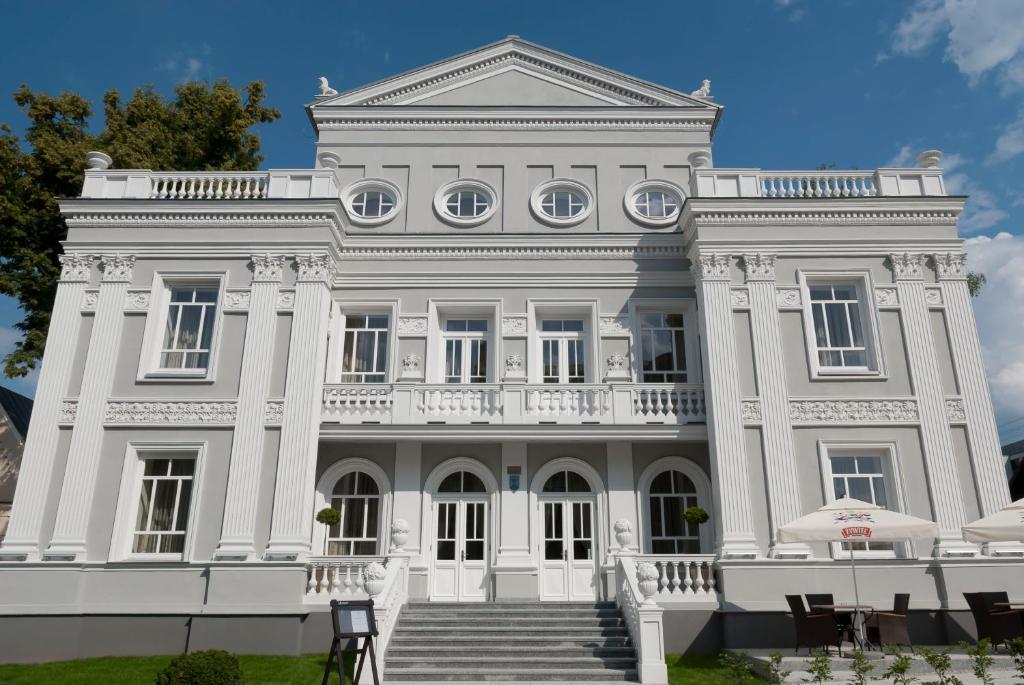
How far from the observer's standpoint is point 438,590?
15.9 meters

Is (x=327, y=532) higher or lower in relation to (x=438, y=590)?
higher

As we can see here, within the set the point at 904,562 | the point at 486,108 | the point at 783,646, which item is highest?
the point at 486,108

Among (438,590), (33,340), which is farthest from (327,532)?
(33,340)

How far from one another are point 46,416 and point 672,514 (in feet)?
44.2

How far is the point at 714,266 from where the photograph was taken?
16.6 metres

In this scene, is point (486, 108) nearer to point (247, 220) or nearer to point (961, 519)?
point (247, 220)

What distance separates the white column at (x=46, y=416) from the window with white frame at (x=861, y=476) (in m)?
16.0

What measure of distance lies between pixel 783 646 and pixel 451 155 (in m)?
14.0

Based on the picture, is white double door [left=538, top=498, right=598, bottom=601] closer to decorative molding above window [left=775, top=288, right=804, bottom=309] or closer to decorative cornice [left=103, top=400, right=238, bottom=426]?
decorative molding above window [left=775, top=288, right=804, bottom=309]

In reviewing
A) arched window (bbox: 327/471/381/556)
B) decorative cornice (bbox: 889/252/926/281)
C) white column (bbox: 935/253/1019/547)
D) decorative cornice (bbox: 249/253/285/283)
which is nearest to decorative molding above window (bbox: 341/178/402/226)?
decorative cornice (bbox: 249/253/285/283)

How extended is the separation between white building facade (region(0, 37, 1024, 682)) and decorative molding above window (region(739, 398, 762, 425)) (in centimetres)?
5

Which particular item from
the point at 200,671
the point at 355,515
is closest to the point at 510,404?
the point at 355,515

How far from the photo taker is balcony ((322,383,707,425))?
16359 mm

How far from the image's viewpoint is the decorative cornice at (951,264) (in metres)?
16.5
